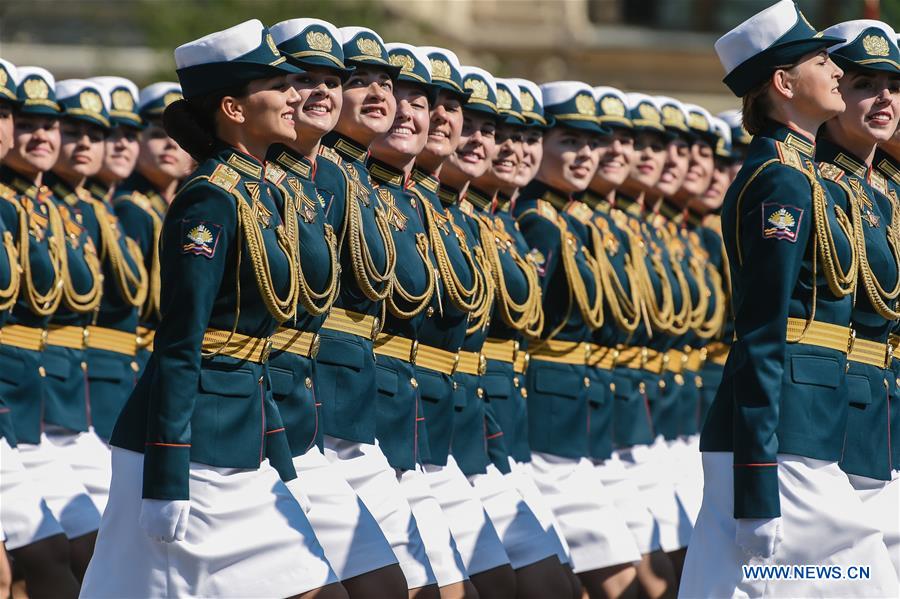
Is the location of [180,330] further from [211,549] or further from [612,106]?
[612,106]

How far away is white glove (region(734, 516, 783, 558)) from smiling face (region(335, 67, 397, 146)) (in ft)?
8.15

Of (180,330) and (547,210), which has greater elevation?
(547,210)

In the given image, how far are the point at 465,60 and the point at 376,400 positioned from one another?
27402mm

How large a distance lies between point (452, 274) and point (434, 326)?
24 cm

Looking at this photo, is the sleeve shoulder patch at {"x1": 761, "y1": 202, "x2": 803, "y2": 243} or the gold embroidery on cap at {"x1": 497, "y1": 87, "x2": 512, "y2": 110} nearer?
the sleeve shoulder patch at {"x1": 761, "y1": 202, "x2": 803, "y2": 243}

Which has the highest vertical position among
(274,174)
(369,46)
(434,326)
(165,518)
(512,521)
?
(369,46)

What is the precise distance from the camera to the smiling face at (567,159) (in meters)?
11.0

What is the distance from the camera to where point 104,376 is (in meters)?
11.1

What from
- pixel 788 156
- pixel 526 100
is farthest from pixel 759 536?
Result: pixel 526 100

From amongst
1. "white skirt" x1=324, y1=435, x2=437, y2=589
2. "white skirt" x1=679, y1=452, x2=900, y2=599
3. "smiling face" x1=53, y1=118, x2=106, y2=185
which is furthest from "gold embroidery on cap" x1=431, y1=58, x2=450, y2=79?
"white skirt" x1=679, y1=452, x2=900, y2=599

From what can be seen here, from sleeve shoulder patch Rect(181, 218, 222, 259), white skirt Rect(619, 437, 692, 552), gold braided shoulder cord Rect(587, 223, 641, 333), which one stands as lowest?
white skirt Rect(619, 437, 692, 552)

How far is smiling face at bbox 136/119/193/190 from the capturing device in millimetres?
12320

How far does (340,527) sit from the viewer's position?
25.0ft

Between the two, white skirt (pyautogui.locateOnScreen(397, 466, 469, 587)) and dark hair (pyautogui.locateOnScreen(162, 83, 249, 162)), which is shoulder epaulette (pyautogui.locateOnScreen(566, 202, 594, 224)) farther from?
dark hair (pyautogui.locateOnScreen(162, 83, 249, 162))
